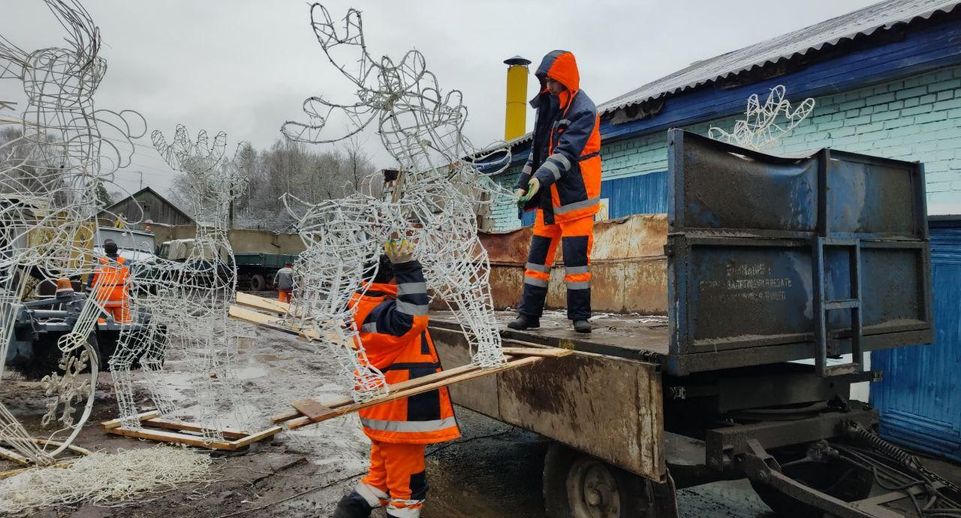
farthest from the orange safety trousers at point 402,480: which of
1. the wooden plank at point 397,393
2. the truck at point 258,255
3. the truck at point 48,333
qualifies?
the truck at point 258,255

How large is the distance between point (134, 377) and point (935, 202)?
29.1 feet

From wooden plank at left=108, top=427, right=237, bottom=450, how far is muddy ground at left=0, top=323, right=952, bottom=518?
0.07 m

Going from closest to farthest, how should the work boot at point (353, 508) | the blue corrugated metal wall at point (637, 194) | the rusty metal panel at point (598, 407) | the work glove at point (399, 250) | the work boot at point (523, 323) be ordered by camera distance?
the rusty metal panel at point (598, 407) → the work glove at point (399, 250) → the work boot at point (353, 508) → the work boot at point (523, 323) → the blue corrugated metal wall at point (637, 194)

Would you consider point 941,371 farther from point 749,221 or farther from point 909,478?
point 749,221

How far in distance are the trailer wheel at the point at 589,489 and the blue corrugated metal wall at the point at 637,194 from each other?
5016 mm

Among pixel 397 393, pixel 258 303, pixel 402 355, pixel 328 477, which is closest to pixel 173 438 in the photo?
pixel 258 303

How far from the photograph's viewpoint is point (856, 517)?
7.50 ft

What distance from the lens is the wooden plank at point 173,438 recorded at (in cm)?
468

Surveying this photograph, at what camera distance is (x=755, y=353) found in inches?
106

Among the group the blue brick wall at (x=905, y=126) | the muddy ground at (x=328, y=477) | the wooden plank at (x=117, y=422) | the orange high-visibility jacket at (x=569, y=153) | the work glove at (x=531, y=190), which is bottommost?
the muddy ground at (x=328, y=477)

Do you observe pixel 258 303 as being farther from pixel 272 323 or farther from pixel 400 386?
pixel 400 386

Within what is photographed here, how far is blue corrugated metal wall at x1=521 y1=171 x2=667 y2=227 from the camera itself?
777 centimetres

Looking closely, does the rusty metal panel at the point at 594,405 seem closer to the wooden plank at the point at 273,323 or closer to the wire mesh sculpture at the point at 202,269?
the wooden plank at the point at 273,323

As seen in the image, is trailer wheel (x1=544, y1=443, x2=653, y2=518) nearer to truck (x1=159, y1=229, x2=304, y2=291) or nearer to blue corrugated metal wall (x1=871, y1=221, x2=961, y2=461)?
blue corrugated metal wall (x1=871, y1=221, x2=961, y2=461)
